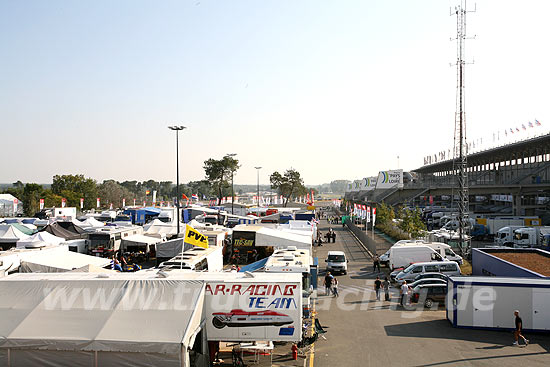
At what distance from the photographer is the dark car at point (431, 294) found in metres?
18.8

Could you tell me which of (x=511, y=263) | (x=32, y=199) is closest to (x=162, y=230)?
(x=511, y=263)

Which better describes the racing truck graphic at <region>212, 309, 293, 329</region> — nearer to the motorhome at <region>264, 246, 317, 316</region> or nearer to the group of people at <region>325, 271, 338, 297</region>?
the motorhome at <region>264, 246, 317, 316</region>

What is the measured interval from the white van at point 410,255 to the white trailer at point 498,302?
9.84 meters

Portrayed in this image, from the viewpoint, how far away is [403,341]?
14.1 metres

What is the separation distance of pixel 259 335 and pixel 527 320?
30.9 ft

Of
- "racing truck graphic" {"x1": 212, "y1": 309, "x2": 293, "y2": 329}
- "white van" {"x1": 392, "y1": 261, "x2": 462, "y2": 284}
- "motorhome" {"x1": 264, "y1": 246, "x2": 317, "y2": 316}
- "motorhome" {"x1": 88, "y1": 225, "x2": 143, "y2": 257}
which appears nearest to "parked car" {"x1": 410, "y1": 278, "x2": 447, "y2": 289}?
"white van" {"x1": 392, "y1": 261, "x2": 462, "y2": 284}

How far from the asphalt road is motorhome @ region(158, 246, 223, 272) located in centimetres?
579

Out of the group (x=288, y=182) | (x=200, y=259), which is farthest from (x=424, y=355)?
(x=288, y=182)

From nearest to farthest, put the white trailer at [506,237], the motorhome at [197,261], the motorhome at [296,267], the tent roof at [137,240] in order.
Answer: the motorhome at [296,267] → the motorhome at [197,261] → the tent roof at [137,240] → the white trailer at [506,237]

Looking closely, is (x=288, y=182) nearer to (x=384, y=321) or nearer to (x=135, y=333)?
(x=384, y=321)

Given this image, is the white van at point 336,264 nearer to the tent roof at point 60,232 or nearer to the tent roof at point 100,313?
the tent roof at point 100,313

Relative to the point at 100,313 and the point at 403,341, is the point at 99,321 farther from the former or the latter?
the point at 403,341

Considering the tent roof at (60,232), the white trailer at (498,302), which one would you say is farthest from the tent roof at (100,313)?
the tent roof at (60,232)

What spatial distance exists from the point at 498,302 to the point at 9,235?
1180 inches
